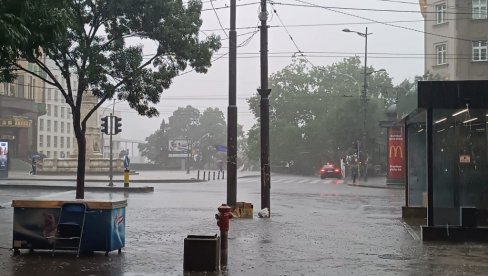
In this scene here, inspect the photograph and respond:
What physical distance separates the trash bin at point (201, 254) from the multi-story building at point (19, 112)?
59.3m

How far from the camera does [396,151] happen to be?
41.3 m

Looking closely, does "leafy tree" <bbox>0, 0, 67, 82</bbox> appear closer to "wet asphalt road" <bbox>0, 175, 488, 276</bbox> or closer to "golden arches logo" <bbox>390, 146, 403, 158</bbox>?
"wet asphalt road" <bbox>0, 175, 488, 276</bbox>

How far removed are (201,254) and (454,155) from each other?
8301mm

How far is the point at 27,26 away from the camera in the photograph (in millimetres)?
8539

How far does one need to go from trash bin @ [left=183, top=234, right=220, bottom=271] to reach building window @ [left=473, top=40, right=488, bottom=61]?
40.0m

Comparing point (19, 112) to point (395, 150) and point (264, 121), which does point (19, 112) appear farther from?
point (264, 121)

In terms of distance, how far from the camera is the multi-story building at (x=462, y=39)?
4444 centimetres

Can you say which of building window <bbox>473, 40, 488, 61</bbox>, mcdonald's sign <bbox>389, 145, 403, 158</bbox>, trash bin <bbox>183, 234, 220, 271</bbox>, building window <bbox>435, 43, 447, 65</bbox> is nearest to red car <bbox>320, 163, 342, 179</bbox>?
building window <bbox>435, 43, 447, 65</bbox>

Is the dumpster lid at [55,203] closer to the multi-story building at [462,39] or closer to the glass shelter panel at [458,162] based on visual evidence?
the glass shelter panel at [458,162]

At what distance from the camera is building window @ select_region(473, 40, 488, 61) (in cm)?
4450

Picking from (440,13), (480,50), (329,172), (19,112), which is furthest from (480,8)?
(19,112)

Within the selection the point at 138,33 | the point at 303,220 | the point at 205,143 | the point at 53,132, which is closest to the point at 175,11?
the point at 138,33

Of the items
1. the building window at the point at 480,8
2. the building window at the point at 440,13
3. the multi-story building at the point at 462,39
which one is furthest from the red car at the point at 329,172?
the building window at the point at 480,8

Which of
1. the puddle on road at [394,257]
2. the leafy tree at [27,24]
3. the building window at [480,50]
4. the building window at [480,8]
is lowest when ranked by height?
the puddle on road at [394,257]
